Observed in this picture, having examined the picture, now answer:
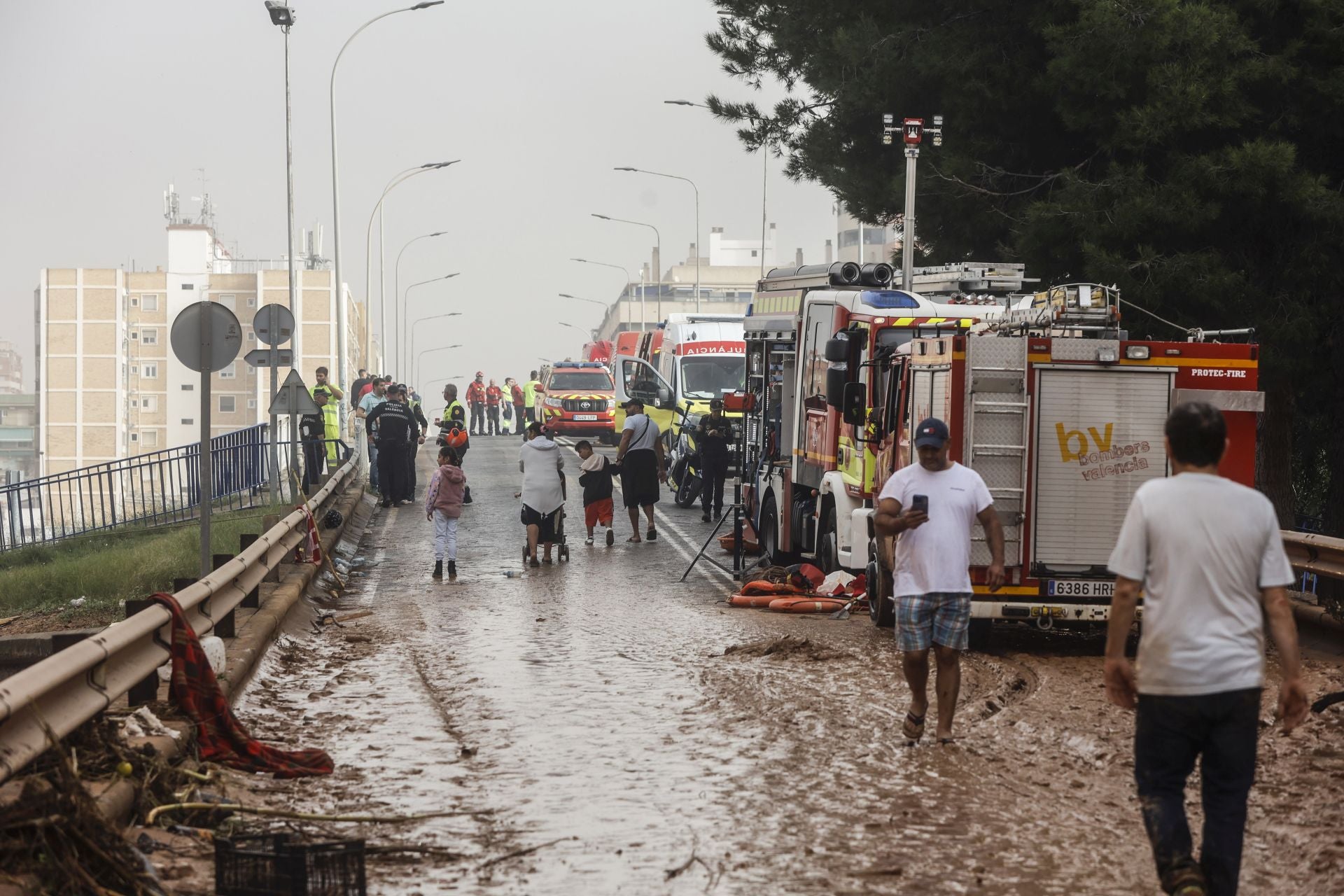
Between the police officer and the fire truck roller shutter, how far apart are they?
11.5 metres

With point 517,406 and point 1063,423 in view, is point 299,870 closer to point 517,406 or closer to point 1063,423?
point 1063,423

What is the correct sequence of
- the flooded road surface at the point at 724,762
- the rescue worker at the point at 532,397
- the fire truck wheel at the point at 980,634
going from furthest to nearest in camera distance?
the rescue worker at the point at 532,397
the fire truck wheel at the point at 980,634
the flooded road surface at the point at 724,762

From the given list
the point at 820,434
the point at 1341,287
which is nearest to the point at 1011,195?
the point at 1341,287

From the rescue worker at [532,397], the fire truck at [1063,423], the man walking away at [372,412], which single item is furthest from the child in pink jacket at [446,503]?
the rescue worker at [532,397]

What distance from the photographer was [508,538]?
22.9 m

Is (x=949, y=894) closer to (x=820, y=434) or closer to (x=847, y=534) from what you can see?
(x=847, y=534)

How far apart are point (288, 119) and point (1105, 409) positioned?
74.5ft

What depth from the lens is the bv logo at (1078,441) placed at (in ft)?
41.3

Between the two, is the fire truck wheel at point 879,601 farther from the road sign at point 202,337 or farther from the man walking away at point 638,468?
the man walking away at point 638,468

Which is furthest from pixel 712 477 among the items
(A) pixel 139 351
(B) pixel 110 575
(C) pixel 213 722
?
(A) pixel 139 351

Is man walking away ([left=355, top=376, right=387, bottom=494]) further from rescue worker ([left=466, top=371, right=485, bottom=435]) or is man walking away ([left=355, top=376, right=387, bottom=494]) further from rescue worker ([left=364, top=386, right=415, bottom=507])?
rescue worker ([left=466, top=371, right=485, bottom=435])

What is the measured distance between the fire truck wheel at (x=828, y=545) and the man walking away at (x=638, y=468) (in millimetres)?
5538

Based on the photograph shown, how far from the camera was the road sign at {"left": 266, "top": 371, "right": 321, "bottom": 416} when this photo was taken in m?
21.4

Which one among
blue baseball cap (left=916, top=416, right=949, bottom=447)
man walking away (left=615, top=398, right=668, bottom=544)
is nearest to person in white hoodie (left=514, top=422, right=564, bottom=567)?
man walking away (left=615, top=398, right=668, bottom=544)
